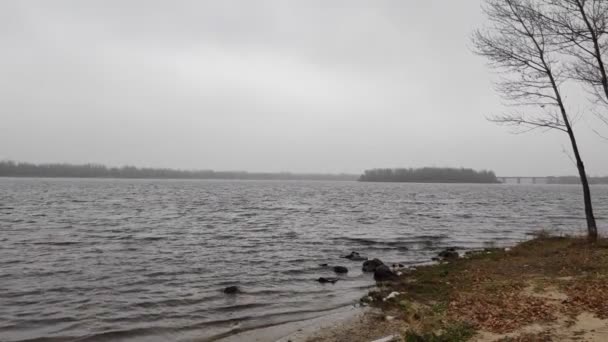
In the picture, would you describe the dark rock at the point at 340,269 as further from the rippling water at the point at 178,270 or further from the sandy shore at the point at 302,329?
the sandy shore at the point at 302,329

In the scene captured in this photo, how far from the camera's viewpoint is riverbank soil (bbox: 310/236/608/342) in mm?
7297

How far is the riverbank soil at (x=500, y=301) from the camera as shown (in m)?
7.30

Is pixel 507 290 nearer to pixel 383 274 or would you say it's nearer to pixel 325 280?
pixel 383 274

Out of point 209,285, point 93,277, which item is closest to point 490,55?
point 209,285

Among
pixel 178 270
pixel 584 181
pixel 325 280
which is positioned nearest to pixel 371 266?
pixel 325 280

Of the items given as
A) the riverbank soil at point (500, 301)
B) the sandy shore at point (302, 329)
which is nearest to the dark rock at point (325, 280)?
the riverbank soil at point (500, 301)

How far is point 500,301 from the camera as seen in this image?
9.45 meters

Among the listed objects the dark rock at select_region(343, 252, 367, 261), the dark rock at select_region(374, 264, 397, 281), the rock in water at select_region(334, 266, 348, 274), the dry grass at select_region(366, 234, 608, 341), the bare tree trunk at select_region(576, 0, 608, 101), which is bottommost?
the dark rock at select_region(343, 252, 367, 261)

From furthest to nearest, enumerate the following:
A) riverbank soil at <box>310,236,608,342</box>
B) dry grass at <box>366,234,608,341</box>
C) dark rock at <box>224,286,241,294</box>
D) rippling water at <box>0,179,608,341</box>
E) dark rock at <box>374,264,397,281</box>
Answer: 1. dark rock at <box>374,264,397,281</box>
2. dark rock at <box>224,286,241,294</box>
3. rippling water at <box>0,179,608,341</box>
4. dry grass at <box>366,234,608,341</box>
5. riverbank soil at <box>310,236,608,342</box>

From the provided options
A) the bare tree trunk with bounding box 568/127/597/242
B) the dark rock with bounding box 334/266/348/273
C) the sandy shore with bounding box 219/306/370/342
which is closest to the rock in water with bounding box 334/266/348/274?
the dark rock with bounding box 334/266/348/273

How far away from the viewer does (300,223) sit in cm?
3403

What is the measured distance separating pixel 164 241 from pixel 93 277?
Result: 8418 millimetres

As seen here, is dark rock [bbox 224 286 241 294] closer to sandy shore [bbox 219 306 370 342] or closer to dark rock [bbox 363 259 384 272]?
sandy shore [bbox 219 306 370 342]

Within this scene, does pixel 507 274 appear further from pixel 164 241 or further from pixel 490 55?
pixel 164 241
